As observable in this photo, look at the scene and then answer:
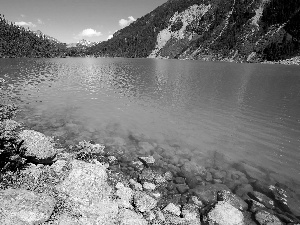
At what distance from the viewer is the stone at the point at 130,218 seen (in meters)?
10.5

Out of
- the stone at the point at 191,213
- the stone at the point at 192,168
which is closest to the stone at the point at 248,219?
the stone at the point at 191,213

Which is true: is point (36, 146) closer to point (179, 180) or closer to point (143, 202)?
point (143, 202)

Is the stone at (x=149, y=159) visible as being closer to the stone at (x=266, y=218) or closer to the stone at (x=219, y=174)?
the stone at (x=219, y=174)

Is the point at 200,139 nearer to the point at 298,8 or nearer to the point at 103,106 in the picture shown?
the point at 103,106

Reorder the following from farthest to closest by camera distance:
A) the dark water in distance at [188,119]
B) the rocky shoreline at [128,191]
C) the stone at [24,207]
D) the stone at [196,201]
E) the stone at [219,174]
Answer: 1. the dark water in distance at [188,119]
2. the stone at [219,174]
3. the stone at [196,201]
4. the rocky shoreline at [128,191]
5. the stone at [24,207]

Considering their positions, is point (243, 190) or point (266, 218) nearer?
point (266, 218)

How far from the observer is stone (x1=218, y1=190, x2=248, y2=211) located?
41.9ft

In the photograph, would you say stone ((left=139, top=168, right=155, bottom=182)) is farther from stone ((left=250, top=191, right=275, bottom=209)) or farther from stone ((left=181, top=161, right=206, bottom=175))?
stone ((left=250, top=191, right=275, bottom=209))

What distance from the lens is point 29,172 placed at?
1246 centimetres

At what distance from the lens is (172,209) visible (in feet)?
39.4

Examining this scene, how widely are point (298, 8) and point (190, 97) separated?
201223 mm

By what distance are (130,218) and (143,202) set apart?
1521 mm

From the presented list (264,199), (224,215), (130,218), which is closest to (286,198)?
(264,199)

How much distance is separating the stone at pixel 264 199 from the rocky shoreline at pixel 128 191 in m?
0.06
